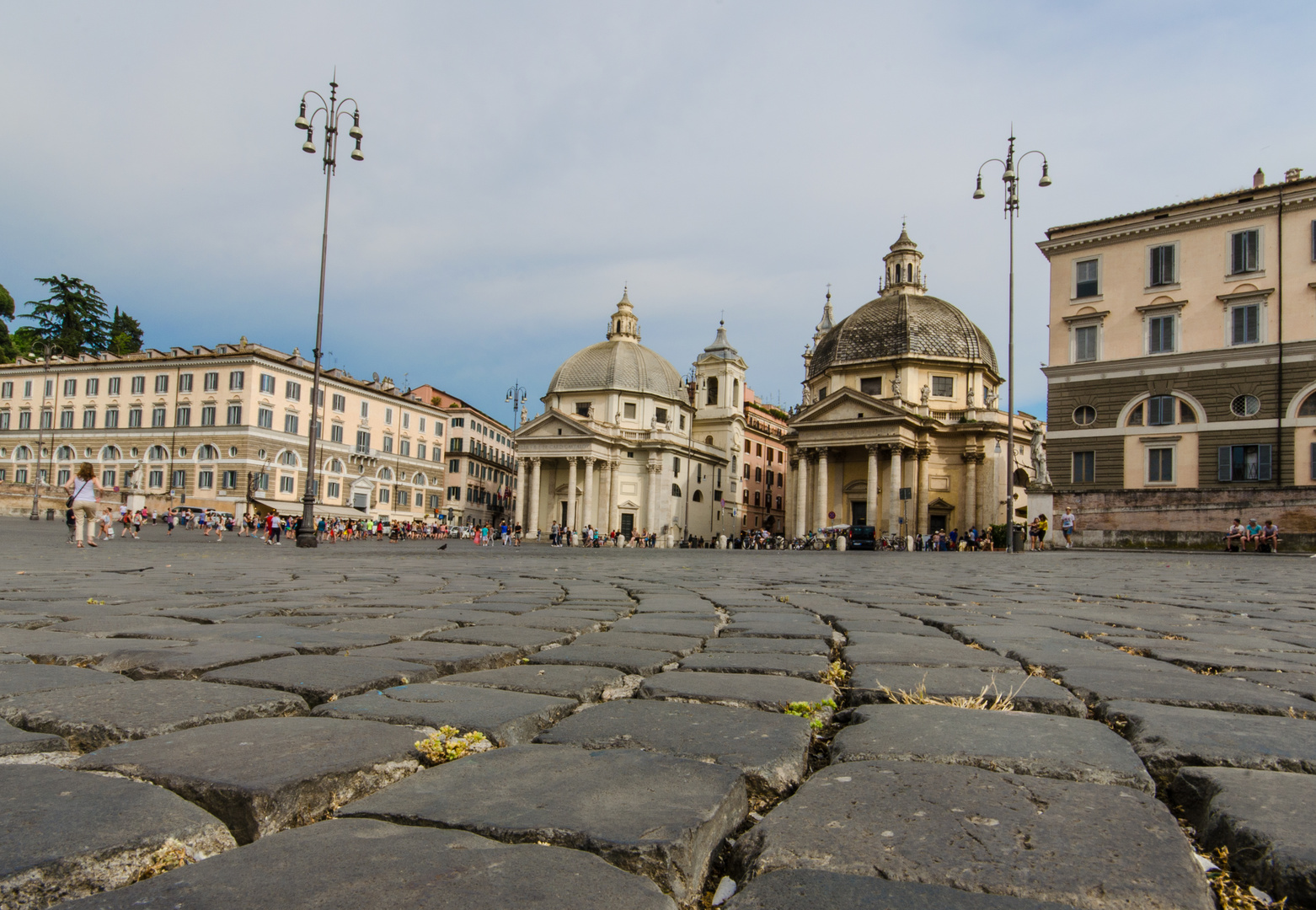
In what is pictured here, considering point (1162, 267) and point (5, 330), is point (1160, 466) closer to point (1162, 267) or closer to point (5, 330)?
point (1162, 267)

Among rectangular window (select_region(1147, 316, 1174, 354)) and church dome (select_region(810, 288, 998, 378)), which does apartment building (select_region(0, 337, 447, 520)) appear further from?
rectangular window (select_region(1147, 316, 1174, 354))

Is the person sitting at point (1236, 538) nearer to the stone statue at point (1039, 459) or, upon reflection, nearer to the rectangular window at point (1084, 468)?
the stone statue at point (1039, 459)

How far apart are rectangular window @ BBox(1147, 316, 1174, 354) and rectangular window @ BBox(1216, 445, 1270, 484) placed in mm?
4627

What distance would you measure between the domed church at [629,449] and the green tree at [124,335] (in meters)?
44.9

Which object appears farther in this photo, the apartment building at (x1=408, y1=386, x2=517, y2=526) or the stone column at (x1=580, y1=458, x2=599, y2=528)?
the apartment building at (x1=408, y1=386, x2=517, y2=526)

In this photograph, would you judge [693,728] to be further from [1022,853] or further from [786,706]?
[1022,853]

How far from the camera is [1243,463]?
32.4m

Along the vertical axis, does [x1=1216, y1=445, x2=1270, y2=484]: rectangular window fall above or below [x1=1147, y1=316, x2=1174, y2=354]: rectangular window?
below

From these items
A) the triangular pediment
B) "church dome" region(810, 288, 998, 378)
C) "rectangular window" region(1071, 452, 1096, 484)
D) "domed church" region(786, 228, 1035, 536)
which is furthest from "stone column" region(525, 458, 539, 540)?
"rectangular window" region(1071, 452, 1096, 484)

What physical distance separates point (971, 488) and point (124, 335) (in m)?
80.9

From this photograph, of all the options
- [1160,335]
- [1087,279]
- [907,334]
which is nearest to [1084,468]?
[1160,335]

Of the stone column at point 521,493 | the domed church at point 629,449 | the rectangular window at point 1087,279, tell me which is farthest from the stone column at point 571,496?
the rectangular window at point 1087,279

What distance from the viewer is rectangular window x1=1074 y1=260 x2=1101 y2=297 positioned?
3644 centimetres

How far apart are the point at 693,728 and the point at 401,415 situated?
250 feet
